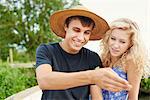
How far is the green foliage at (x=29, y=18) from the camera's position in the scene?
51.4 ft

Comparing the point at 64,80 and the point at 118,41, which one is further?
the point at 118,41

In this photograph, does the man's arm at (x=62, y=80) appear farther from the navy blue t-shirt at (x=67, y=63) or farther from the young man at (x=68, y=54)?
the navy blue t-shirt at (x=67, y=63)

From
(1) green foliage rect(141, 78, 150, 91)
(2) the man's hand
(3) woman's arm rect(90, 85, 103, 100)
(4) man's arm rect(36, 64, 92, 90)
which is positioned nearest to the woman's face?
(3) woman's arm rect(90, 85, 103, 100)

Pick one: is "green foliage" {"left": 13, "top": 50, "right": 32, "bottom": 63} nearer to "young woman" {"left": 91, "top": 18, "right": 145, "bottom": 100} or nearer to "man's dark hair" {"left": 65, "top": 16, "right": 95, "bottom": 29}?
"young woman" {"left": 91, "top": 18, "right": 145, "bottom": 100}

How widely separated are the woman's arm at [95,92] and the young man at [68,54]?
3 centimetres

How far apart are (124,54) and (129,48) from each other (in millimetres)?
45

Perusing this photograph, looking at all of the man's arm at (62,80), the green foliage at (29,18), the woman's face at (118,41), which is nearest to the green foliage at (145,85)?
the woman's face at (118,41)

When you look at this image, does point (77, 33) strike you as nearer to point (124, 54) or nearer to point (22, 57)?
point (124, 54)

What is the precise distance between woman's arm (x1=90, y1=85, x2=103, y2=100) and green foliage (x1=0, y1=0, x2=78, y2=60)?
1361 cm

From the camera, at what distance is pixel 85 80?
114cm

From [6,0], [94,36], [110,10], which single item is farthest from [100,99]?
[6,0]

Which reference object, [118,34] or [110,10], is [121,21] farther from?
[110,10]

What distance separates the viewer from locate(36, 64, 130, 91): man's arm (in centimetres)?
109

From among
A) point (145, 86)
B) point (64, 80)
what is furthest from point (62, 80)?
point (145, 86)
